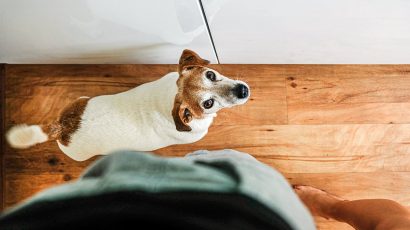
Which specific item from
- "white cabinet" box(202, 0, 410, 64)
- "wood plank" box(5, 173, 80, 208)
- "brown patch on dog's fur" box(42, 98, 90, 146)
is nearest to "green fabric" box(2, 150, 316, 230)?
"white cabinet" box(202, 0, 410, 64)

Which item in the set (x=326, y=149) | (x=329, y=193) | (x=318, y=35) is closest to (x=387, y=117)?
(x=326, y=149)

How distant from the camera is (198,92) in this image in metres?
1.26

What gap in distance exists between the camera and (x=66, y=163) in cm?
161

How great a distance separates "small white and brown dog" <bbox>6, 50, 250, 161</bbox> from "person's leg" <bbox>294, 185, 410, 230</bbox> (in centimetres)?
52

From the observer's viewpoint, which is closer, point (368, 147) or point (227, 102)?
point (227, 102)

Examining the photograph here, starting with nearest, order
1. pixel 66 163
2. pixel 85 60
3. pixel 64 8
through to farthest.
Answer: pixel 64 8
pixel 85 60
pixel 66 163

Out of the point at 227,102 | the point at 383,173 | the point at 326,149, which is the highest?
the point at 227,102

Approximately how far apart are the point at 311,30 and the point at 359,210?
0.69 meters

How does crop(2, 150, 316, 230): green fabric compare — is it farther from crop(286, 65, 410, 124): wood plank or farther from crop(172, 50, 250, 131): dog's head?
crop(286, 65, 410, 124): wood plank

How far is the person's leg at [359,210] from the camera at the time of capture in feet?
4.17

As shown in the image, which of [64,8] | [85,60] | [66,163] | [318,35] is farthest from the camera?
[66,163]

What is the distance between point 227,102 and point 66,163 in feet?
2.46

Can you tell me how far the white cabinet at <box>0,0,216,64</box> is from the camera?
97 cm

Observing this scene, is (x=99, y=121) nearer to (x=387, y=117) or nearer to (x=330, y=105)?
(x=330, y=105)
